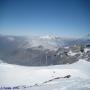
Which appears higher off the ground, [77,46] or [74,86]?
[77,46]

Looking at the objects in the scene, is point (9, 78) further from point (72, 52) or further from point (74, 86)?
point (72, 52)

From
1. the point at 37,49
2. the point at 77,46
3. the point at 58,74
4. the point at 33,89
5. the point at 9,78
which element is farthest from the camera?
the point at 37,49

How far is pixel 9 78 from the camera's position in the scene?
897cm

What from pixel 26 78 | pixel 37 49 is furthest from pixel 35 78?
pixel 37 49

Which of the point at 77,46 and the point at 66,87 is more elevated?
the point at 77,46

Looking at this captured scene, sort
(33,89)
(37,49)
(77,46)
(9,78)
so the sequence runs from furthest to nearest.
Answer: (37,49), (77,46), (9,78), (33,89)

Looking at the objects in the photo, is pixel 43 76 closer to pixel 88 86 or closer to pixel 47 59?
pixel 88 86

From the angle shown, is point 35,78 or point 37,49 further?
point 37,49

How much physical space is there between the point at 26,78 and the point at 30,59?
150 ft

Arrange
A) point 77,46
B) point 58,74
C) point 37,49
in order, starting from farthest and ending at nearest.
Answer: point 37,49 → point 77,46 → point 58,74

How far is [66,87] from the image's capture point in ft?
22.0

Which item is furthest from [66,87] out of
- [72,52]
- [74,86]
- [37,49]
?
[37,49]

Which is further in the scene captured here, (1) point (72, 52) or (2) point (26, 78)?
(1) point (72, 52)

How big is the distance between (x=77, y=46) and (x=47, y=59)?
56.3ft
